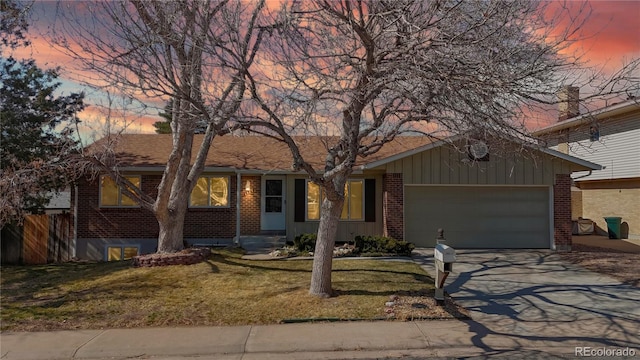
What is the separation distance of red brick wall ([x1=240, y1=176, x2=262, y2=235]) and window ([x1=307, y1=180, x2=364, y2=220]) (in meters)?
1.89

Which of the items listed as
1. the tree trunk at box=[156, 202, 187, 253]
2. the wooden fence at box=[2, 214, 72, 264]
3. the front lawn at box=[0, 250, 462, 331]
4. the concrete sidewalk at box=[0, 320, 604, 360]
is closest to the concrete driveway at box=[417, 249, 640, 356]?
the concrete sidewalk at box=[0, 320, 604, 360]

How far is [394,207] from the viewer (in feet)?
51.5

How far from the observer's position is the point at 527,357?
6.30 metres

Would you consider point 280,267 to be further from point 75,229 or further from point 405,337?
point 75,229

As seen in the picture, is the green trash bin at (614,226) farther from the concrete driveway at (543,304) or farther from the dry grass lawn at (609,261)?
the concrete driveway at (543,304)

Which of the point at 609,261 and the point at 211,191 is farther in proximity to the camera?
the point at 211,191

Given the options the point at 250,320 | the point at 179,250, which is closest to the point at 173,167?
the point at 179,250

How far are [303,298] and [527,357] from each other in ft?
13.3

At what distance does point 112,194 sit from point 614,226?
19.9 metres

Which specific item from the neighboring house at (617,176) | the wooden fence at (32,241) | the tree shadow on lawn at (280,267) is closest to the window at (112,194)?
the wooden fence at (32,241)

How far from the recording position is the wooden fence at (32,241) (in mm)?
14680

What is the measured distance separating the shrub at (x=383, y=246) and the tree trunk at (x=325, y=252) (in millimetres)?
5147

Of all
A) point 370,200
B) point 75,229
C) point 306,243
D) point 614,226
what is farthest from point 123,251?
point 614,226

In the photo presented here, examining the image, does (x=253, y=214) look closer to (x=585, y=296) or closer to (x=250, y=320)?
(x=250, y=320)
